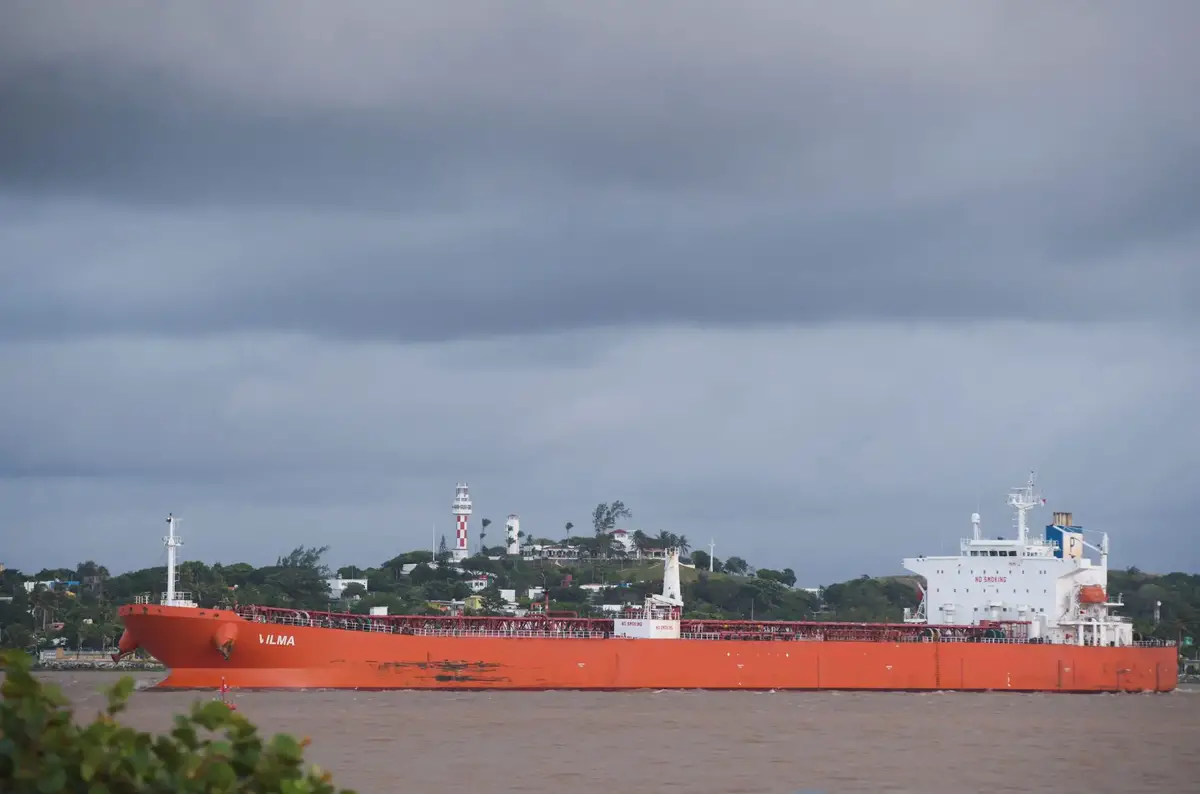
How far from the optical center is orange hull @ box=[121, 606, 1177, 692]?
140 ft

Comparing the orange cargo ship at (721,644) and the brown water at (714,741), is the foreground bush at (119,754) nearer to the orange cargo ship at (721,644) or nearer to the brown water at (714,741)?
the brown water at (714,741)

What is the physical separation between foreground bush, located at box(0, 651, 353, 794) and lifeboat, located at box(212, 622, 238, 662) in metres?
36.3

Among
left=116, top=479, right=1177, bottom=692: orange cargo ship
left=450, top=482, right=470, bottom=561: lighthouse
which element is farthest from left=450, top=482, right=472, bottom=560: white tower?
left=116, top=479, right=1177, bottom=692: orange cargo ship

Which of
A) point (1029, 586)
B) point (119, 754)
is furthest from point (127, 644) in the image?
point (119, 754)

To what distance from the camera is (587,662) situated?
4650cm

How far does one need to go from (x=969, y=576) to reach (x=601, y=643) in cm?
1684

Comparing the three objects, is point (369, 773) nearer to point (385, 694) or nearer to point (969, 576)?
point (385, 694)

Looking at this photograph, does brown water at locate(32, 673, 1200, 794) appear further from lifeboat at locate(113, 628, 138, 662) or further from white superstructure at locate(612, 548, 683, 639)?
white superstructure at locate(612, 548, 683, 639)

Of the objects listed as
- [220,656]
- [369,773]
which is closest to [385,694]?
[220,656]

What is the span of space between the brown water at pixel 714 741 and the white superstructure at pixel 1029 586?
491cm

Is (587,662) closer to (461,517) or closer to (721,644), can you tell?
(721,644)

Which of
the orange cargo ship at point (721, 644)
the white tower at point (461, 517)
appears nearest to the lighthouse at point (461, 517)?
the white tower at point (461, 517)

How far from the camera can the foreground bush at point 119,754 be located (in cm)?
656

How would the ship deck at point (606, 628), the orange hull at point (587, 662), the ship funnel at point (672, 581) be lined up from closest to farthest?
1. the orange hull at point (587, 662)
2. the ship deck at point (606, 628)
3. the ship funnel at point (672, 581)
